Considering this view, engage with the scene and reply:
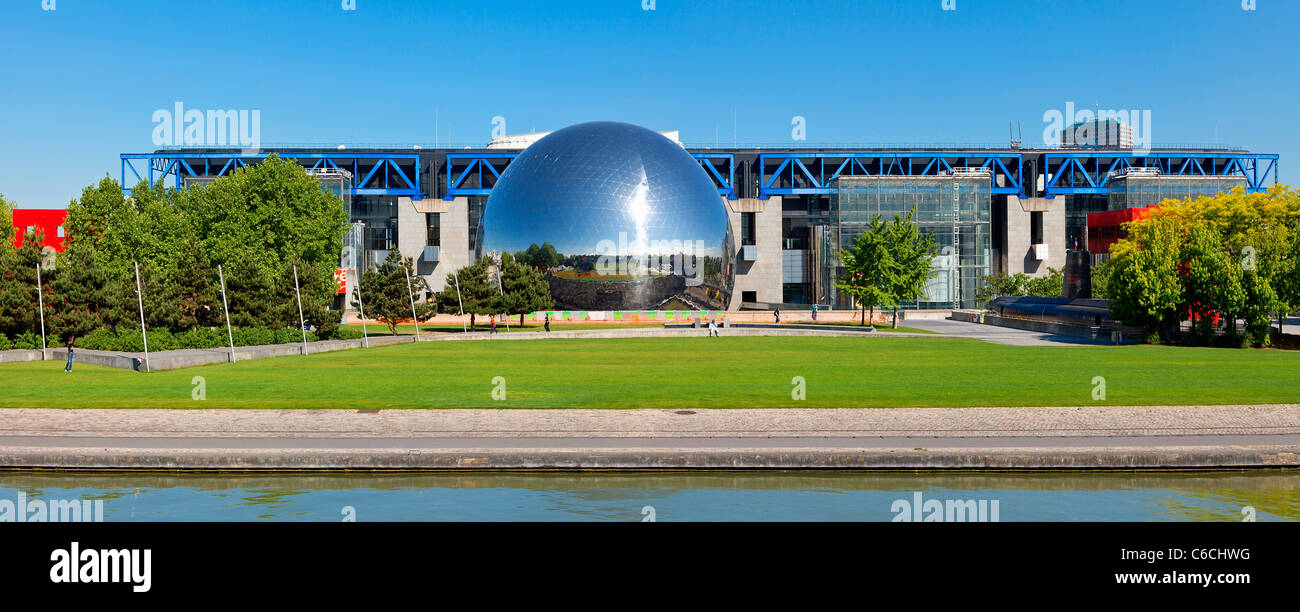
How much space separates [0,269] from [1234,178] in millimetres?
120004

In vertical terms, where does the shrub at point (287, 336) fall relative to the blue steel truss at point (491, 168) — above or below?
below

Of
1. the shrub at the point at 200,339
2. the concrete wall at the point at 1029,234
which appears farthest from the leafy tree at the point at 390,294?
the concrete wall at the point at 1029,234

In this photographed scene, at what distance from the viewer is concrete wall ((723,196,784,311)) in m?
114

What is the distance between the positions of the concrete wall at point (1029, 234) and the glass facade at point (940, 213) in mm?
6040

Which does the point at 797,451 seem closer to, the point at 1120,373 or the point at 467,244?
the point at 1120,373

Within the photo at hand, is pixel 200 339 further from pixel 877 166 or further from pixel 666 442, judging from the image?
pixel 877 166

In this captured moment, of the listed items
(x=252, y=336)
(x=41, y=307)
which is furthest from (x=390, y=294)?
(x=41, y=307)

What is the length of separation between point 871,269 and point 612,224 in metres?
28.5

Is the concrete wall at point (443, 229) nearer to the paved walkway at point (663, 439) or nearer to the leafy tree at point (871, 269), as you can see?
the leafy tree at point (871, 269)

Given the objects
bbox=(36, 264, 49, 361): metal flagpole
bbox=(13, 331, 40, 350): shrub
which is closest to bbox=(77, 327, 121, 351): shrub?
bbox=(36, 264, 49, 361): metal flagpole

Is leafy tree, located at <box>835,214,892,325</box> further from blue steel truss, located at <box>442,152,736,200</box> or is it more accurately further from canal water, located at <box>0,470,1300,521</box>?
canal water, located at <box>0,470,1300,521</box>

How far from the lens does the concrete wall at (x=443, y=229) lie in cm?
11131

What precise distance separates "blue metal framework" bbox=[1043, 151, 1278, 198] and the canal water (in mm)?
112695
